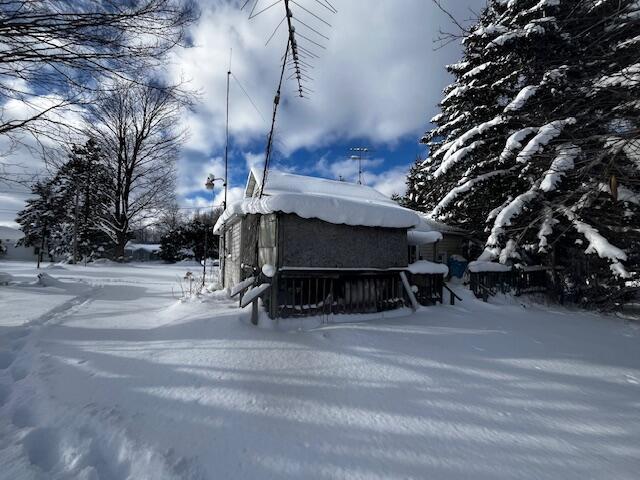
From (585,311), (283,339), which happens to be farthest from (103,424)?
(585,311)

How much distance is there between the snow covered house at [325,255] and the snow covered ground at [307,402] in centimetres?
76

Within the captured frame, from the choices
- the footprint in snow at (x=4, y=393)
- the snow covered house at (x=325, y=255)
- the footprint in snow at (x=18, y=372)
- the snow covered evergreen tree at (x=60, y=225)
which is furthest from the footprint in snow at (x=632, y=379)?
the snow covered evergreen tree at (x=60, y=225)

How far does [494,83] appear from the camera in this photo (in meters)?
10.9

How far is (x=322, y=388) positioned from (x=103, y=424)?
6.42 feet

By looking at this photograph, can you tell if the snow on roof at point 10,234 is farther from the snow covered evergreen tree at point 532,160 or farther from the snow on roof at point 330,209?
the snow covered evergreen tree at point 532,160

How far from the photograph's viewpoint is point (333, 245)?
20.7 feet

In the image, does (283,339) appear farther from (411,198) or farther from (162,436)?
(411,198)

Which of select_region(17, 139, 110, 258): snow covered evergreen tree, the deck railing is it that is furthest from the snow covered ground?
select_region(17, 139, 110, 258): snow covered evergreen tree

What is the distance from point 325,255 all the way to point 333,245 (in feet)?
0.95

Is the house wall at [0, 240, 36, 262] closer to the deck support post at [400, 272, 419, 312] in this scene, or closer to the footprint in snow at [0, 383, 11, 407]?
the footprint in snow at [0, 383, 11, 407]

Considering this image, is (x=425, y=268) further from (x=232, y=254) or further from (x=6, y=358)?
(x=6, y=358)

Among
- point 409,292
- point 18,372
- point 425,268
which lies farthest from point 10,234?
A: point 425,268

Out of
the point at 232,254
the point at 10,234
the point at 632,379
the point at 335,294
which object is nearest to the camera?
the point at 632,379

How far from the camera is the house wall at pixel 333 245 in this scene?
591 centimetres
